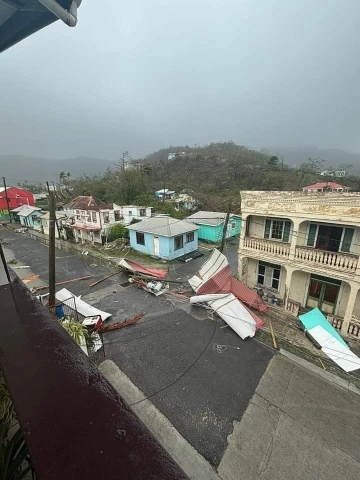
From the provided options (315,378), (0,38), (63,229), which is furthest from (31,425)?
(63,229)

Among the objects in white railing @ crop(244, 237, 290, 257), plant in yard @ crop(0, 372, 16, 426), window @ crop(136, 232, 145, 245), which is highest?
plant in yard @ crop(0, 372, 16, 426)

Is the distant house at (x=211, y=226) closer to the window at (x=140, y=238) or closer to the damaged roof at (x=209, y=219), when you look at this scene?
the damaged roof at (x=209, y=219)

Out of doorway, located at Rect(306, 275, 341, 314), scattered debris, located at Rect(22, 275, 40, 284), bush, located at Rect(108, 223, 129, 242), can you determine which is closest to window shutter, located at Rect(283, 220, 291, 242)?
doorway, located at Rect(306, 275, 341, 314)

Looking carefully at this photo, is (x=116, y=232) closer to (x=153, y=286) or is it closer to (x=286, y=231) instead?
(x=153, y=286)

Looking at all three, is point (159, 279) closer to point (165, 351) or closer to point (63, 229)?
point (165, 351)

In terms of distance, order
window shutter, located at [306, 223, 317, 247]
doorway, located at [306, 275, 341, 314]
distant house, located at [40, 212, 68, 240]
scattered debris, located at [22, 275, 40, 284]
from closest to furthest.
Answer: doorway, located at [306, 275, 341, 314]
window shutter, located at [306, 223, 317, 247]
scattered debris, located at [22, 275, 40, 284]
distant house, located at [40, 212, 68, 240]

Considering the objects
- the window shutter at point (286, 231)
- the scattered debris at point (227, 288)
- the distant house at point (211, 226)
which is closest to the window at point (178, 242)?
the distant house at point (211, 226)

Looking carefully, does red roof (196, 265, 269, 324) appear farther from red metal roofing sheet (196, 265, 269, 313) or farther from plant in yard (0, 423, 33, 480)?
plant in yard (0, 423, 33, 480)
